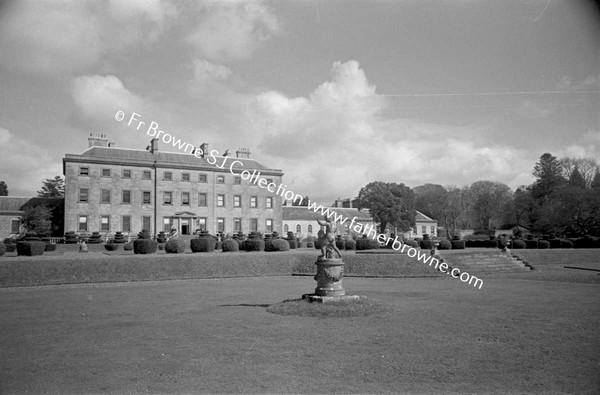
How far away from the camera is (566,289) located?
18.7 m

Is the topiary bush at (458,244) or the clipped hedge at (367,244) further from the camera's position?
the topiary bush at (458,244)

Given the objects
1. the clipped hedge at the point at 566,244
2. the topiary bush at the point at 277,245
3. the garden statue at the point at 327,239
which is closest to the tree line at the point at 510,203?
the clipped hedge at the point at 566,244

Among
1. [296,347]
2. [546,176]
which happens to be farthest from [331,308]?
[546,176]

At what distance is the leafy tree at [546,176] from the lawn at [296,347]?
200ft

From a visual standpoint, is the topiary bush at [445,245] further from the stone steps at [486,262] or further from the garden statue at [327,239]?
the garden statue at [327,239]

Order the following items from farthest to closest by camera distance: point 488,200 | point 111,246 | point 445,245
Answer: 1. point 488,200
2. point 445,245
3. point 111,246

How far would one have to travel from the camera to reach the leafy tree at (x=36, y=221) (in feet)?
154

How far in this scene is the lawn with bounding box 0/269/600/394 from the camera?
21.9 ft

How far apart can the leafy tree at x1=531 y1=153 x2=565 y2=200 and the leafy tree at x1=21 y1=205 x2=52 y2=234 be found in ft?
223

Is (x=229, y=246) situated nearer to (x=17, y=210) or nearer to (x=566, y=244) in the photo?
(x=566, y=244)

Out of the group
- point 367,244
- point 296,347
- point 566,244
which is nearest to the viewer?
point 296,347

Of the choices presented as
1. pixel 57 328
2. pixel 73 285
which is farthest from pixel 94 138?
pixel 57 328

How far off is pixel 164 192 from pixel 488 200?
6072cm

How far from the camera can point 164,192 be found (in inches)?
2135
